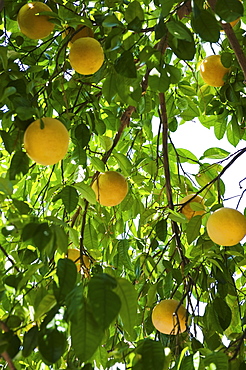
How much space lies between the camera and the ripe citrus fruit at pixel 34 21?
5.92 feet

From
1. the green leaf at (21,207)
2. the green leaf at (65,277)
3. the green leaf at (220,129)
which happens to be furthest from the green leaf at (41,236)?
the green leaf at (220,129)

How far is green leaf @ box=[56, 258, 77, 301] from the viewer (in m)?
1.19

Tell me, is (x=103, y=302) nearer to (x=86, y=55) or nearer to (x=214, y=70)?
(x=86, y=55)

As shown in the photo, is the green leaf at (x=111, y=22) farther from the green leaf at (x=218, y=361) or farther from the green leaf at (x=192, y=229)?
the green leaf at (x=218, y=361)

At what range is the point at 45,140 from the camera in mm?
1451

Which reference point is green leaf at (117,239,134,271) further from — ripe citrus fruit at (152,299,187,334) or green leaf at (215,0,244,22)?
green leaf at (215,0,244,22)

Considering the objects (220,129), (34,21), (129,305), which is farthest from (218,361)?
(220,129)

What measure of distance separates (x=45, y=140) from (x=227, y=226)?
28.2 inches

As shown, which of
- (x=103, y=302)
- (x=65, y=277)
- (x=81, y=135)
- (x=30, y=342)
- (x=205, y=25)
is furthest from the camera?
(x=81, y=135)

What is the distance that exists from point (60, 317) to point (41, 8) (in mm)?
1148

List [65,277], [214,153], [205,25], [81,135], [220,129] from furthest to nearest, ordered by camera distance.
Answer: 1. [220,129]
2. [214,153]
3. [81,135]
4. [205,25]
5. [65,277]

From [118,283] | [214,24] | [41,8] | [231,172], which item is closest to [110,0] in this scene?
[41,8]

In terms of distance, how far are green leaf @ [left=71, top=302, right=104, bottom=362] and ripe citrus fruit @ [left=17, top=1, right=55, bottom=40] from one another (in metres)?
1.12

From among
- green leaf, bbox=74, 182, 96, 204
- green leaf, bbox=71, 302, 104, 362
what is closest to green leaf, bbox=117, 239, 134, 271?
green leaf, bbox=74, 182, 96, 204
